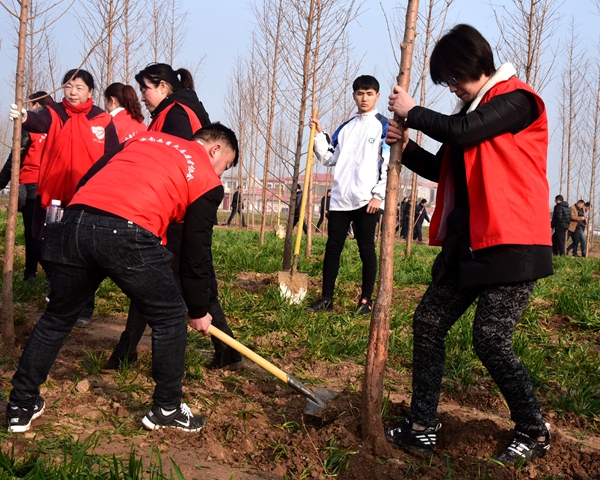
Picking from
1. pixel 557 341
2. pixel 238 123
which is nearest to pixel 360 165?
pixel 557 341

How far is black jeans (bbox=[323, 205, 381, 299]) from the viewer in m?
5.02

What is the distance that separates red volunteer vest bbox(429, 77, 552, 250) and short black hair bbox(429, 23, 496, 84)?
110mm

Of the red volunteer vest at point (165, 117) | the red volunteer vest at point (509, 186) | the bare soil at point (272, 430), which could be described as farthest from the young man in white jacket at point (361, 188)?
the red volunteer vest at point (509, 186)

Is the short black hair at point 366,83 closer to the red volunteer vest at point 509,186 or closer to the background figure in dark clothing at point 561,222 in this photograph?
the red volunteer vest at point 509,186

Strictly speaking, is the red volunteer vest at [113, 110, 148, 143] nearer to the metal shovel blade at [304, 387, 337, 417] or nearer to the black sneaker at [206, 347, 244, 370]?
the black sneaker at [206, 347, 244, 370]

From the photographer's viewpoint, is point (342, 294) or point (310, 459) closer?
point (310, 459)

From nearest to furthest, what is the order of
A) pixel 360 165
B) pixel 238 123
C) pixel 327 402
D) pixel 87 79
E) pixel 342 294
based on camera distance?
pixel 327 402, pixel 87 79, pixel 360 165, pixel 342 294, pixel 238 123

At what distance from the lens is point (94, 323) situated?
4.70 m

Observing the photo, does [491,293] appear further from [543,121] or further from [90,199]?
[90,199]

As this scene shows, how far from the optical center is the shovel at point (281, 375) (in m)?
2.94

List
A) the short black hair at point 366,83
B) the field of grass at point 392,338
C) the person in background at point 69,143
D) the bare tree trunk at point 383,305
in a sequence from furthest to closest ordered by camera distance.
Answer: the short black hair at point 366,83 → the person in background at point 69,143 → the field of grass at point 392,338 → the bare tree trunk at point 383,305

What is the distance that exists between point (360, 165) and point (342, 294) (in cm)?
132

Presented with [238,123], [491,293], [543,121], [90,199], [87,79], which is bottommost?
[491,293]

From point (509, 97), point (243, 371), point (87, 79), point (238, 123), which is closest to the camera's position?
point (509, 97)
